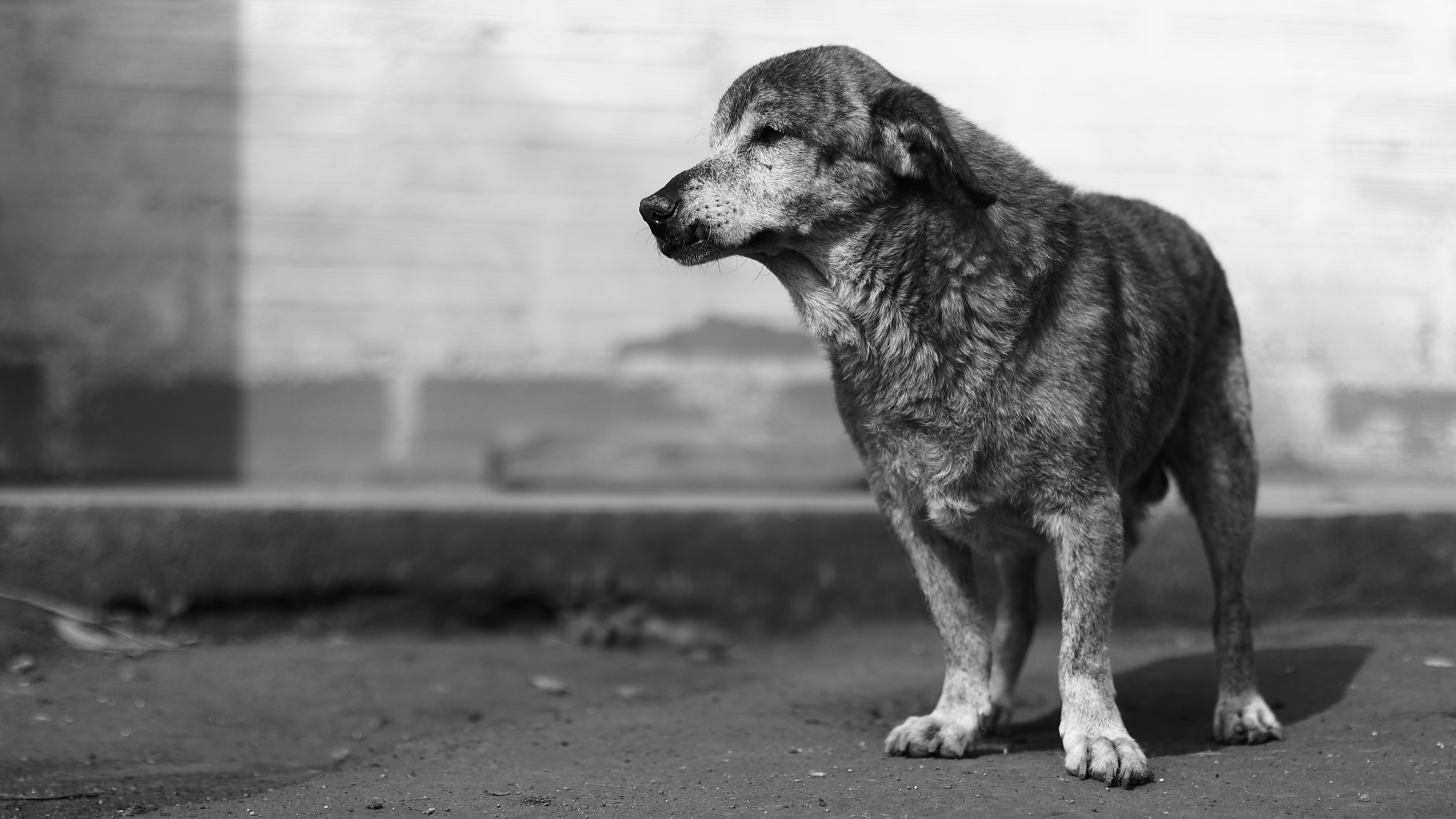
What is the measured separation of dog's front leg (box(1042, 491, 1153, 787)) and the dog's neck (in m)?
0.44

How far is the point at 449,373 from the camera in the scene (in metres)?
6.65

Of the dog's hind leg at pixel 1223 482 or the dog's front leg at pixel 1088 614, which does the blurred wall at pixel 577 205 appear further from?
the dog's front leg at pixel 1088 614

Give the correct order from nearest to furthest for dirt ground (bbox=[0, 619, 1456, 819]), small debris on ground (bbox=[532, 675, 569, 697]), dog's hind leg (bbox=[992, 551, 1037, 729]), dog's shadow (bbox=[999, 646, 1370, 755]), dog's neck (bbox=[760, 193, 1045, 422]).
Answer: dirt ground (bbox=[0, 619, 1456, 819]) → dog's neck (bbox=[760, 193, 1045, 422]) → dog's shadow (bbox=[999, 646, 1370, 755]) → dog's hind leg (bbox=[992, 551, 1037, 729]) → small debris on ground (bbox=[532, 675, 569, 697])

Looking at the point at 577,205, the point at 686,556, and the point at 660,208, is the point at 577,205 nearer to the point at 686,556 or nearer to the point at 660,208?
the point at 686,556

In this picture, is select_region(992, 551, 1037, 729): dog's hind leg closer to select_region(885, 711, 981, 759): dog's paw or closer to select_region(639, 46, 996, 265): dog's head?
select_region(885, 711, 981, 759): dog's paw

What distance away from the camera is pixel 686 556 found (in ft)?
19.4

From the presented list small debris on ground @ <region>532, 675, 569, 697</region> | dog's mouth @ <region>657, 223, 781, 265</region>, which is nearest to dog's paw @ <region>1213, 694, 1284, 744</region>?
dog's mouth @ <region>657, 223, 781, 265</region>

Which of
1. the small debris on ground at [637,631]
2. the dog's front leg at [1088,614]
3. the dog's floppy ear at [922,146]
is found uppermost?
the dog's floppy ear at [922,146]

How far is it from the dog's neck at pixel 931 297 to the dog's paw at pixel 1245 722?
1.30 metres

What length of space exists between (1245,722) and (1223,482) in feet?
2.38

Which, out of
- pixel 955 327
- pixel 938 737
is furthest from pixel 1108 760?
pixel 955 327

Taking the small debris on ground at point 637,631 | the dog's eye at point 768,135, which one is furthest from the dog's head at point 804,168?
the small debris on ground at point 637,631

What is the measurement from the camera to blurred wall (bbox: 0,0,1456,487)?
6391mm

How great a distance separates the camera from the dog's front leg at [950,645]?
12.6 ft
